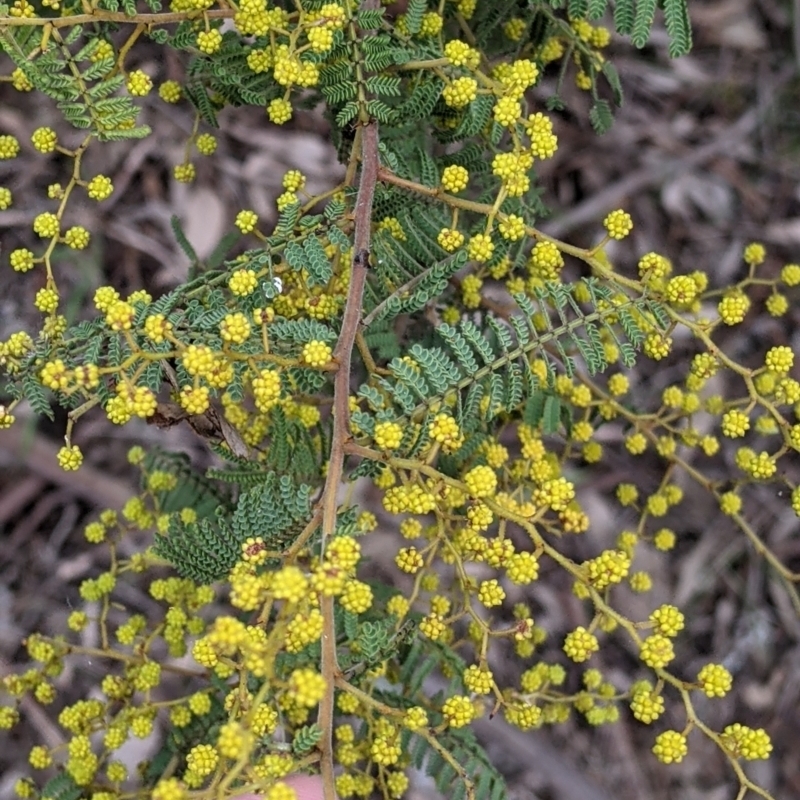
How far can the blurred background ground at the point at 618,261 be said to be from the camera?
329 centimetres

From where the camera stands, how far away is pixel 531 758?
3.14m

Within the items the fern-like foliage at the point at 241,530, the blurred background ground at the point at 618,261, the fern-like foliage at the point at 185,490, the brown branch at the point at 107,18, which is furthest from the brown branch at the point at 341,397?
the blurred background ground at the point at 618,261

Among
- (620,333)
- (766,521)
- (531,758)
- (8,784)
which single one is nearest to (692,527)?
(766,521)

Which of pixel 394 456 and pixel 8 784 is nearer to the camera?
pixel 394 456

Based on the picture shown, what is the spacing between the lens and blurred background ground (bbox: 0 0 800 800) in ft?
10.8

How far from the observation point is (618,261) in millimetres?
3701

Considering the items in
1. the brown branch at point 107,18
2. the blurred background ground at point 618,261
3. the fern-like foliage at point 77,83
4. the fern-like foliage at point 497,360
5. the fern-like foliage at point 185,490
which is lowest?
the blurred background ground at point 618,261

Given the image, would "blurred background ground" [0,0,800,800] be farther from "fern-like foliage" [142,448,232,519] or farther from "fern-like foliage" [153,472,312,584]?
"fern-like foliage" [153,472,312,584]

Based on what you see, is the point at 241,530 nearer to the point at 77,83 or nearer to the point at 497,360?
the point at 497,360

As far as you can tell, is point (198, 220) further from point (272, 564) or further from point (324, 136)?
point (272, 564)

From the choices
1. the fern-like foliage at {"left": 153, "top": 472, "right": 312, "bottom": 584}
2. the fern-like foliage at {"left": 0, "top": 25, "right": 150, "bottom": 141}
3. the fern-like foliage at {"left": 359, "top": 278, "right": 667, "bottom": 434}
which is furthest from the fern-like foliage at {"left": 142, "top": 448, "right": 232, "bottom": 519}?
the fern-like foliage at {"left": 0, "top": 25, "right": 150, "bottom": 141}

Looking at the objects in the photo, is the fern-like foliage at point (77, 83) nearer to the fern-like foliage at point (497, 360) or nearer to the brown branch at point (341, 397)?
the brown branch at point (341, 397)

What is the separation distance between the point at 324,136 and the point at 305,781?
2489 mm

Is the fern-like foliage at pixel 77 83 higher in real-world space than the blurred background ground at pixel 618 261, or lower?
higher
